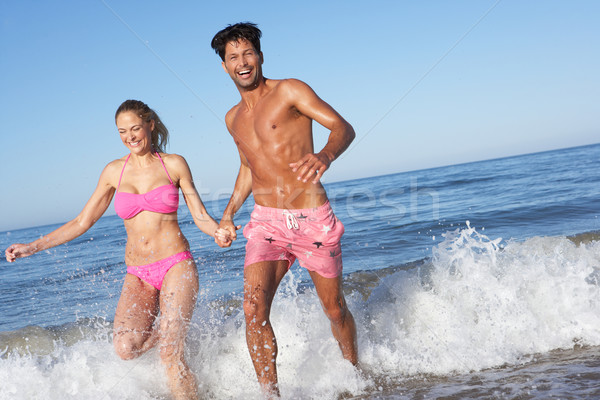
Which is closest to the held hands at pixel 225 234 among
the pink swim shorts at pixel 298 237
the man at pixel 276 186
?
the man at pixel 276 186

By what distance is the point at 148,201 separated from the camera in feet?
13.1

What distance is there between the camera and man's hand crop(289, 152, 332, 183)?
2852 millimetres

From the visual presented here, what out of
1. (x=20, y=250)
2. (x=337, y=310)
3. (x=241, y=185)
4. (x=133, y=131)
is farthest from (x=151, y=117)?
(x=337, y=310)

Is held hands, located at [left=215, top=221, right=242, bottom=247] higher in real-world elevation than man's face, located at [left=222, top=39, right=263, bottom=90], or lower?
lower

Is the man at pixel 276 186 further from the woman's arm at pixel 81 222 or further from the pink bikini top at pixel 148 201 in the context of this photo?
the woman's arm at pixel 81 222

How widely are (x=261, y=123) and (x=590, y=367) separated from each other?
10.3 ft

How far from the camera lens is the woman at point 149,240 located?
3.78 m

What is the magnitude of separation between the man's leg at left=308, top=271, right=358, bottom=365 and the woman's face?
67.1 inches

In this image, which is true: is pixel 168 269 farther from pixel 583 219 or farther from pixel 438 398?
pixel 583 219

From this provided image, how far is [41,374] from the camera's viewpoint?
436 cm

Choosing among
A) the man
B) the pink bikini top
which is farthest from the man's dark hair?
the pink bikini top

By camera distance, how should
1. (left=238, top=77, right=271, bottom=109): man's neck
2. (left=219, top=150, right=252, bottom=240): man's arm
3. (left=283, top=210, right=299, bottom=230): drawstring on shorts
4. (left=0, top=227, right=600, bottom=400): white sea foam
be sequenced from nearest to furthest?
(left=283, top=210, right=299, bottom=230): drawstring on shorts → (left=238, top=77, right=271, bottom=109): man's neck → (left=219, top=150, right=252, bottom=240): man's arm → (left=0, top=227, right=600, bottom=400): white sea foam

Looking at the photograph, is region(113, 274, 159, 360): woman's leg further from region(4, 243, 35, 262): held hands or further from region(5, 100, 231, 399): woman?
region(4, 243, 35, 262): held hands

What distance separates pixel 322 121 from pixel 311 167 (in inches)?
29.1
